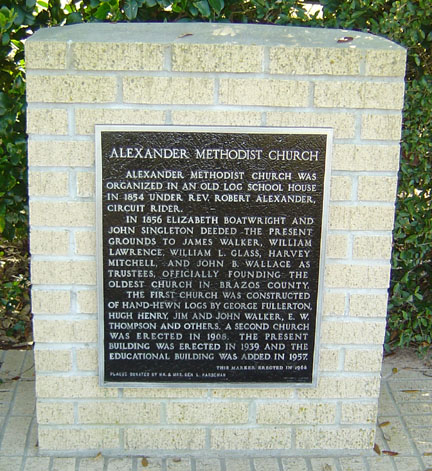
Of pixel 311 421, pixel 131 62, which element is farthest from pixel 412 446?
pixel 131 62

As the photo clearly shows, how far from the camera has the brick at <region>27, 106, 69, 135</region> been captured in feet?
9.02

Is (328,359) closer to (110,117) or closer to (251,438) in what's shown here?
(251,438)

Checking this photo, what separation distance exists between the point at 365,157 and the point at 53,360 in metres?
1.71

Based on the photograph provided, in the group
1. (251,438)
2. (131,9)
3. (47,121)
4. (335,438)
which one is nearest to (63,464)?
(251,438)

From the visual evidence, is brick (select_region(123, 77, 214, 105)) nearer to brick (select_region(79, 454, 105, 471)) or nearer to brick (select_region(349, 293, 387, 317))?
brick (select_region(349, 293, 387, 317))

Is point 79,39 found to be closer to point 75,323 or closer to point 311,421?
point 75,323

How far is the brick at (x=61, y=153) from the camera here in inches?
109

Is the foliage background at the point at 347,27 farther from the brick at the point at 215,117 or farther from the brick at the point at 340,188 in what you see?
the brick at the point at 340,188

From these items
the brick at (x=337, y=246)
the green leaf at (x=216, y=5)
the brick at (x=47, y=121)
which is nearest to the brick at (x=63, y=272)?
the brick at (x=47, y=121)

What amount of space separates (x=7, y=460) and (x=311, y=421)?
1468 millimetres

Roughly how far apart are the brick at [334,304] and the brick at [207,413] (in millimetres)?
609

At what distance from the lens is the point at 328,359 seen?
3072 mm

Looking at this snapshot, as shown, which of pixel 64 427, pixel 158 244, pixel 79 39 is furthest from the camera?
pixel 64 427

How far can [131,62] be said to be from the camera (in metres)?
2.72
